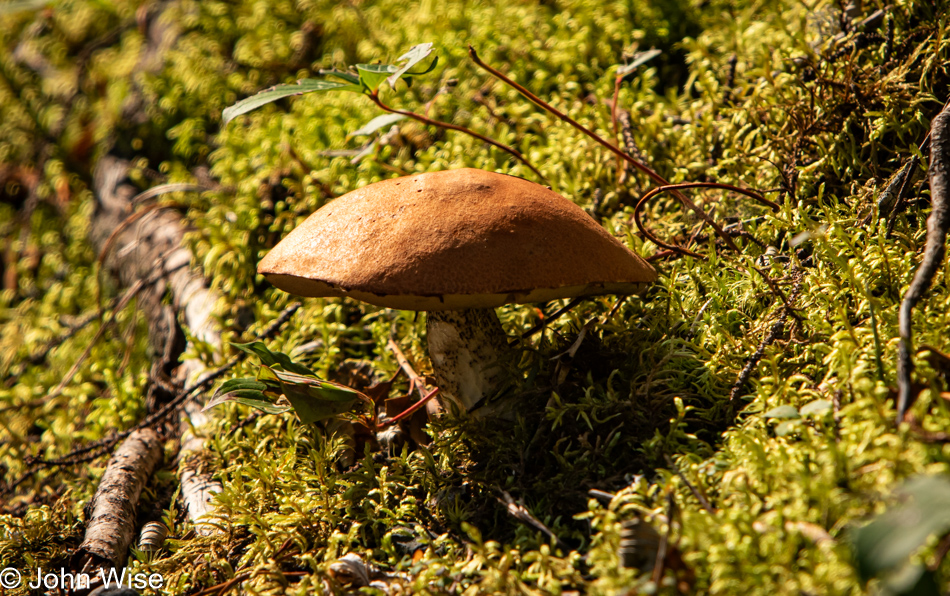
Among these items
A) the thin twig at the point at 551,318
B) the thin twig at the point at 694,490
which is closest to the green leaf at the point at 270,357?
the thin twig at the point at 551,318

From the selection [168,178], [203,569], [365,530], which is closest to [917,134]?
[365,530]

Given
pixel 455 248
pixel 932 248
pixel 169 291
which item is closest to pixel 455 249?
pixel 455 248

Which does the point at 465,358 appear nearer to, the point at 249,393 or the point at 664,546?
the point at 249,393

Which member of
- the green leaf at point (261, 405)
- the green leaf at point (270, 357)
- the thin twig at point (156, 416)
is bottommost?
the thin twig at point (156, 416)

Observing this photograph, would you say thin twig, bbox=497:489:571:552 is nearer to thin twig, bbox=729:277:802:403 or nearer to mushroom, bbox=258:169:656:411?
mushroom, bbox=258:169:656:411

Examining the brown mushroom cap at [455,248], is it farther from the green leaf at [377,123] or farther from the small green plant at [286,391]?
the green leaf at [377,123]

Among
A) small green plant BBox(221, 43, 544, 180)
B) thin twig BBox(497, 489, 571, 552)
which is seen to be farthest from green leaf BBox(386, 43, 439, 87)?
thin twig BBox(497, 489, 571, 552)

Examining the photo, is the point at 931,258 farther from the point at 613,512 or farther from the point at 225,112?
the point at 225,112
